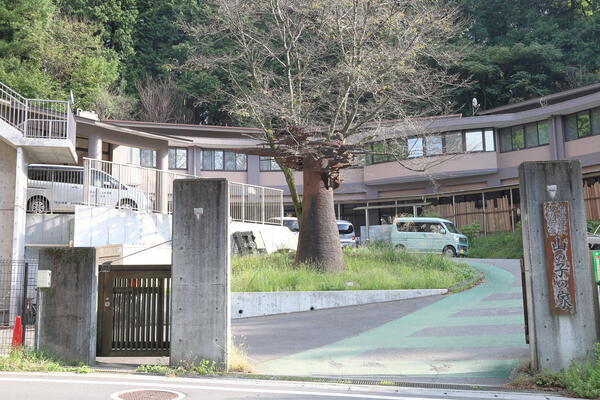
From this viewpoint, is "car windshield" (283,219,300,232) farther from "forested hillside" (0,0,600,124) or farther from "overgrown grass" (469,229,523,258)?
"forested hillside" (0,0,600,124)

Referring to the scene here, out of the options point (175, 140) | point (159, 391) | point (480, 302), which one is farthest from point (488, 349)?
point (175, 140)

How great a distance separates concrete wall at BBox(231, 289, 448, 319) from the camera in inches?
564

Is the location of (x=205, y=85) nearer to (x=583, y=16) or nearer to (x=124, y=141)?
(x=124, y=141)

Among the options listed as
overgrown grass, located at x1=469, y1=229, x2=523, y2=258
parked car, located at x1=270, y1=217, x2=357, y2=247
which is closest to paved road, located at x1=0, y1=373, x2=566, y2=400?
parked car, located at x1=270, y1=217, x2=357, y2=247

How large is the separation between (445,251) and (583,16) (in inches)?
1054

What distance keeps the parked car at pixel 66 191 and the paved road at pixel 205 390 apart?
10373 mm

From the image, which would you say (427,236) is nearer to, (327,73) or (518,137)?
(327,73)

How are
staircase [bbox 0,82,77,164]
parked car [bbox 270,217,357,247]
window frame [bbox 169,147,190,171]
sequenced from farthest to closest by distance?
window frame [bbox 169,147,190,171] → parked car [bbox 270,217,357,247] → staircase [bbox 0,82,77,164]

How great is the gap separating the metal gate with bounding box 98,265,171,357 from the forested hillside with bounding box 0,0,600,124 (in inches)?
926

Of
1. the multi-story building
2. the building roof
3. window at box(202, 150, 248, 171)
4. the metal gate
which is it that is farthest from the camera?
window at box(202, 150, 248, 171)

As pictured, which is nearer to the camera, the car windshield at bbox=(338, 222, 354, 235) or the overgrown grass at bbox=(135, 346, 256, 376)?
the overgrown grass at bbox=(135, 346, 256, 376)

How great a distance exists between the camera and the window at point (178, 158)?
35812mm

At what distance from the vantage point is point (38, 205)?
60.7 ft

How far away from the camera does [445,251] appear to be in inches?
1029
